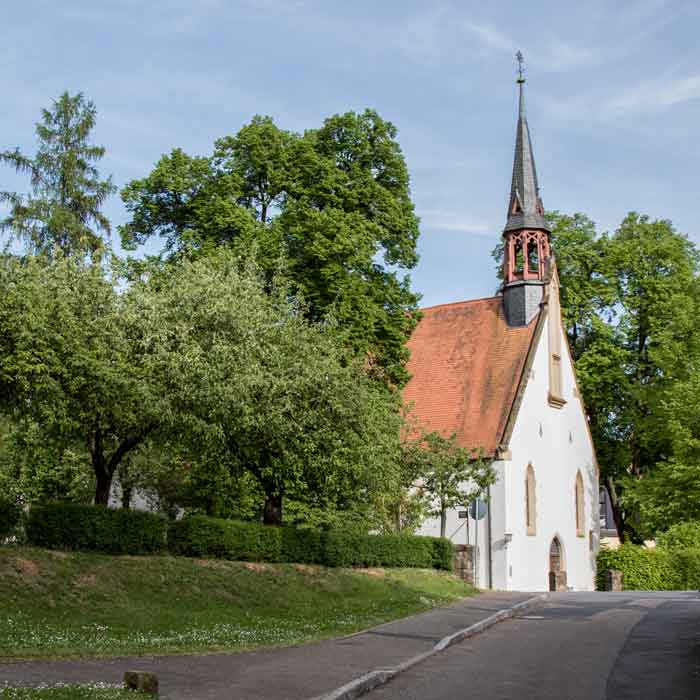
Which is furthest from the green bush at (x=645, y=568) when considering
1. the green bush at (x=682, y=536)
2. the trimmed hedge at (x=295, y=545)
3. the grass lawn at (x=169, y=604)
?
the grass lawn at (x=169, y=604)

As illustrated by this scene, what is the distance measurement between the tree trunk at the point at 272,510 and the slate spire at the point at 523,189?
22172 mm

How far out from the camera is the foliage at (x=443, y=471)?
3300cm

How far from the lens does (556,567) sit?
41.4 m

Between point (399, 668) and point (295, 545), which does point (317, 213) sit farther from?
point (399, 668)

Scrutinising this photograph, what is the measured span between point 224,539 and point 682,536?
2365 cm

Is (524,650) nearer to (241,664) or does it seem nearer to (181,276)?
(241,664)

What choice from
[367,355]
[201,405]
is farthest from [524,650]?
[367,355]

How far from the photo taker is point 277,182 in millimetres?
34219

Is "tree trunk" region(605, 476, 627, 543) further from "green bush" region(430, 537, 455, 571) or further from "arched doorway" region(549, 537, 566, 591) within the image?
"green bush" region(430, 537, 455, 571)

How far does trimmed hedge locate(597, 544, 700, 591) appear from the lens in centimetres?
3988

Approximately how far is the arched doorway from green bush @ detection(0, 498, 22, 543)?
27331mm

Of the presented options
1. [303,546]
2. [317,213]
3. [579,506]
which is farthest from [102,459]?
[579,506]

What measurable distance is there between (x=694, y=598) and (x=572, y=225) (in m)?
24.6

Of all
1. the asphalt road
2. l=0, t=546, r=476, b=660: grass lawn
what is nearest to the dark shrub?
l=0, t=546, r=476, b=660: grass lawn
